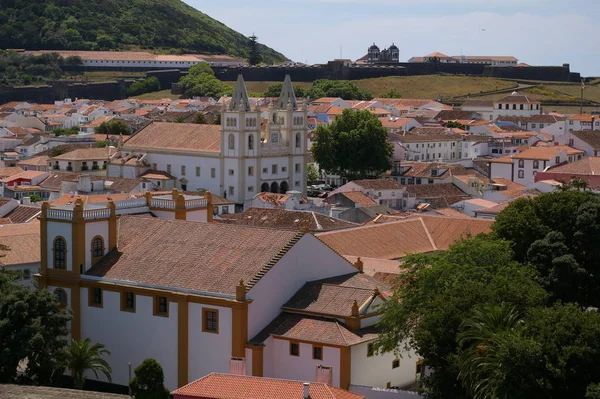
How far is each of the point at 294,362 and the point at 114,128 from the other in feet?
252

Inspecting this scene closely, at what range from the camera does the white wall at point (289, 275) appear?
1163 inches

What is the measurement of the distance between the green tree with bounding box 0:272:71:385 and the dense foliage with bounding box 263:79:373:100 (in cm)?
10131

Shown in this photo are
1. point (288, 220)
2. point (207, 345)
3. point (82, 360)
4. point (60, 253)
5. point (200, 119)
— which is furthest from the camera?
point (200, 119)

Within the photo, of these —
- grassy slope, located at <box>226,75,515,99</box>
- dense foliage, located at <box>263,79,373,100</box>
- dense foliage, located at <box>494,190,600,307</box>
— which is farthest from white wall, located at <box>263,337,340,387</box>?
grassy slope, located at <box>226,75,515,99</box>

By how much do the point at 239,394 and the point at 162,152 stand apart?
54.1 m

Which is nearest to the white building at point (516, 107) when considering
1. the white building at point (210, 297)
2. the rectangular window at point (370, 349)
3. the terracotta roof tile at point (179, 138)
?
the terracotta roof tile at point (179, 138)

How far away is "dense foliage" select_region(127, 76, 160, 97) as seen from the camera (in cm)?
14400

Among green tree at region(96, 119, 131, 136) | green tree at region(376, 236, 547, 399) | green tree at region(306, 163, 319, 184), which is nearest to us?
green tree at region(376, 236, 547, 399)

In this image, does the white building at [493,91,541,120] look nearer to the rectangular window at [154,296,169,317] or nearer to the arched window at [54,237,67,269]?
the arched window at [54,237,67,269]

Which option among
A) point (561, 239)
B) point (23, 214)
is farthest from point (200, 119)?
point (561, 239)

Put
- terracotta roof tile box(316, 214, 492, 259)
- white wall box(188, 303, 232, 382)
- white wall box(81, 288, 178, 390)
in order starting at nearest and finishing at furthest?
white wall box(188, 303, 232, 382)
white wall box(81, 288, 178, 390)
terracotta roof tile box(316, 214, 492, 259)

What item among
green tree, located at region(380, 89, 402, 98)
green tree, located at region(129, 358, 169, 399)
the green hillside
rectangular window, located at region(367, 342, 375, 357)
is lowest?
green tree, located at region(129, 358, 169, 399)

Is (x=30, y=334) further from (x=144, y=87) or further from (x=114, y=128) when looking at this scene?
(x=144, y=87)

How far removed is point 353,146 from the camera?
83.8 meters
